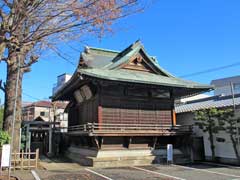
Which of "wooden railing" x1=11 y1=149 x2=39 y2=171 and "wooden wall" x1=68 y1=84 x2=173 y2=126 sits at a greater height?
"wooden wall" x1=68 y1=84 x2=173 y2=126

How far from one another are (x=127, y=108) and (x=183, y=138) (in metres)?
4.88

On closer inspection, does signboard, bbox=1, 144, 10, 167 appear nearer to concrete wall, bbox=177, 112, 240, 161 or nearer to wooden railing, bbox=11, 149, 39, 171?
wooden railing, bbox=11, 149, 39, 171

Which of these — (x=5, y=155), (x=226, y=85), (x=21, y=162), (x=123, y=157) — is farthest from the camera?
(x=226, y=85)

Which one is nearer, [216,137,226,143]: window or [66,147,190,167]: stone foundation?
[66,147,190,167]: stone foundation

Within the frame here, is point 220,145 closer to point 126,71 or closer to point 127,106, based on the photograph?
point 127,106

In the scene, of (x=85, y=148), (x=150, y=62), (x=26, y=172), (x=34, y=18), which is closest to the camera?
(x=34, y=18)

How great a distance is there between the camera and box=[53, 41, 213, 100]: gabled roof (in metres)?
17.2

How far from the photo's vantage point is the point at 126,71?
1962 centimetres

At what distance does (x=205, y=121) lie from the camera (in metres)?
A: 18.4

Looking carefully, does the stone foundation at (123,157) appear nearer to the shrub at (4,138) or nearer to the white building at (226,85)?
the shrub at (4,138)

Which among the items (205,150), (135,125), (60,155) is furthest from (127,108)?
(60,155)

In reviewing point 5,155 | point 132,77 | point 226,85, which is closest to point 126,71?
point 132,77

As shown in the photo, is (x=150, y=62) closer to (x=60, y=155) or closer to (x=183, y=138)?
(x=183, y=138)

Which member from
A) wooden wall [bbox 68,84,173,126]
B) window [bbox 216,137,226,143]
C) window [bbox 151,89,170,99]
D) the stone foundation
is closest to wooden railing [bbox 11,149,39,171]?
the stone foundation
